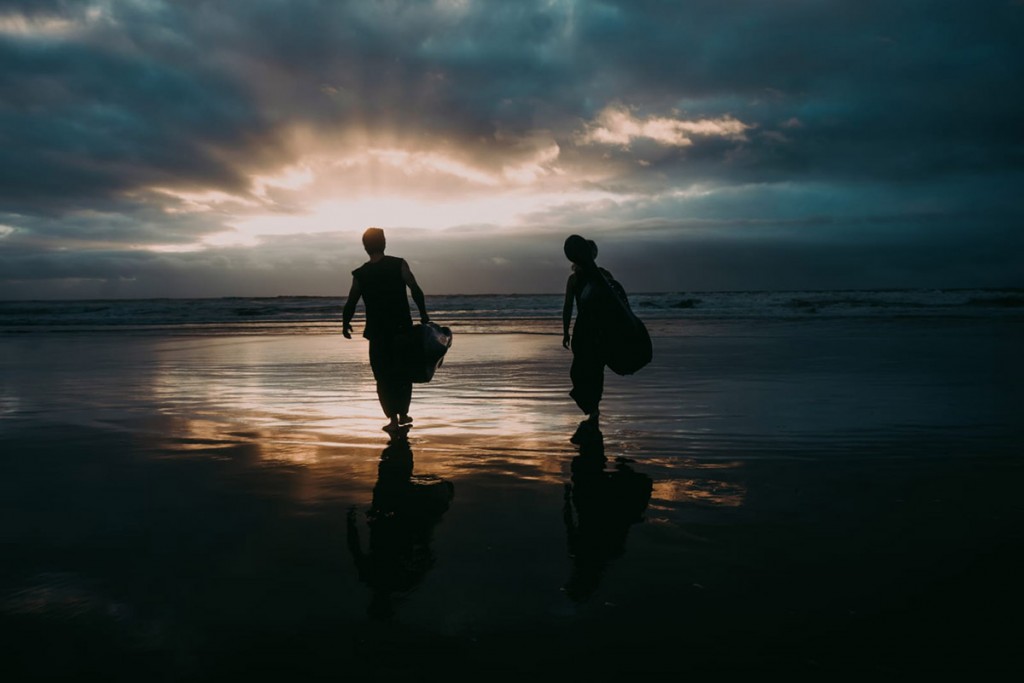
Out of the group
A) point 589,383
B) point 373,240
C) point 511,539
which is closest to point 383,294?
point 373,240

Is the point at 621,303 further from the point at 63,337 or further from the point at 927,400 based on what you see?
the point at 63,337

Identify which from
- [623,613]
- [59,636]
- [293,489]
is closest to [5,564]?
[59,636]

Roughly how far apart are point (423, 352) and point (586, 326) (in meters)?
1.74

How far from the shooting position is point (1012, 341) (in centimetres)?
1708

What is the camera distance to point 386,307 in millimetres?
7449

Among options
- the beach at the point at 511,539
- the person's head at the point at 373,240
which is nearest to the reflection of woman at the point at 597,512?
the beach at the point at 511,539

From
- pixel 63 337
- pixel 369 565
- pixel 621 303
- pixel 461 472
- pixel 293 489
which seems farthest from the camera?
pixel 63 337

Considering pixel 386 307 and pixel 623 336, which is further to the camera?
pixel 386 307

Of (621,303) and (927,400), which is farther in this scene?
(927,400)

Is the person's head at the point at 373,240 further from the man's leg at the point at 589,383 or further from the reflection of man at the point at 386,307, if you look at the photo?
the man's leg at the point at 589,383

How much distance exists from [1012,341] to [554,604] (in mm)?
18310

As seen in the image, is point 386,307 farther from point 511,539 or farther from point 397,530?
point 511,539

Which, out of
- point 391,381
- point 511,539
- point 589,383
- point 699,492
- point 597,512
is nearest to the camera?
point 511,539

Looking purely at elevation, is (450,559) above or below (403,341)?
below
